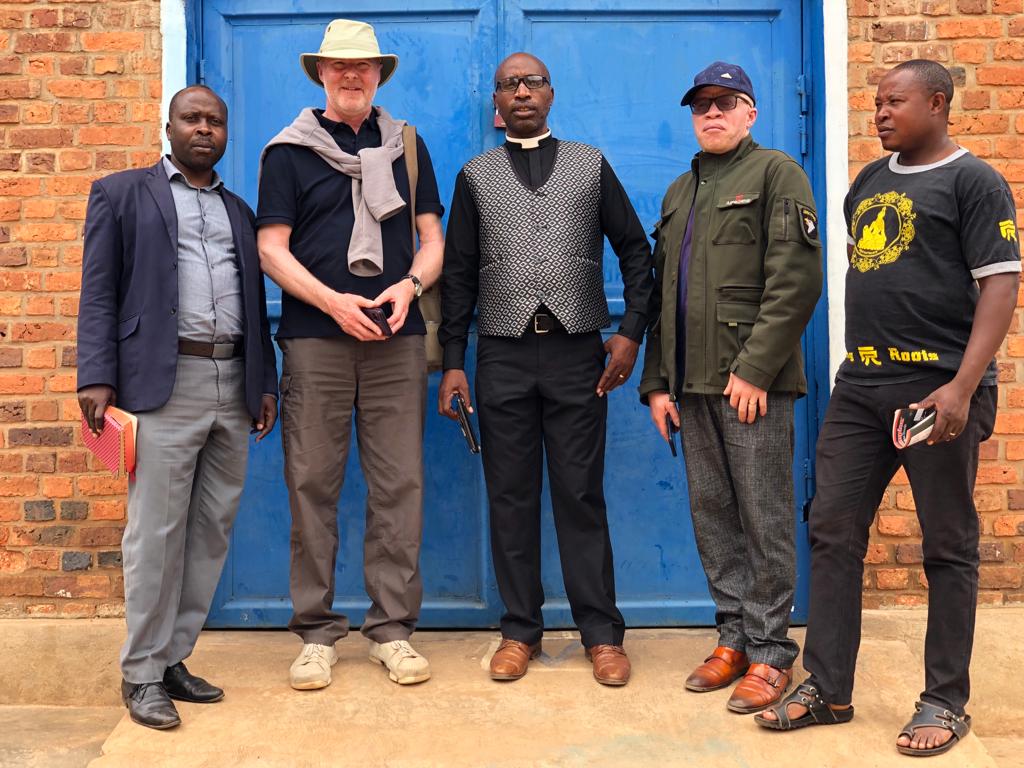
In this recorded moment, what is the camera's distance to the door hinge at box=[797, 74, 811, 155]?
167 inches

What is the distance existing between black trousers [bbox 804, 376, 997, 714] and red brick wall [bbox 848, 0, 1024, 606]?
110cm

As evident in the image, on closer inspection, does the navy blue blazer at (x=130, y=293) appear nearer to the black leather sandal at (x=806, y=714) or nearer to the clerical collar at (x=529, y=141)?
the clerical collar at (x=529, y=141)

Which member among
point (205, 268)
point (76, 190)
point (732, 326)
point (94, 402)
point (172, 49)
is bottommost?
point (94, 402)

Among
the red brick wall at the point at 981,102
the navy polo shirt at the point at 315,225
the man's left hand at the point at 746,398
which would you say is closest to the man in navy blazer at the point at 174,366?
the navy polo shirt at the point at 315,225

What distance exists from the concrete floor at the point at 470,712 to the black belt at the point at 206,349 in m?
1.13

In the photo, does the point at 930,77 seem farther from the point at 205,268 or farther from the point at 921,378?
the point at 205,268

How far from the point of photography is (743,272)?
3.36m

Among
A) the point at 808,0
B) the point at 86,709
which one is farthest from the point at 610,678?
the point at 808,0

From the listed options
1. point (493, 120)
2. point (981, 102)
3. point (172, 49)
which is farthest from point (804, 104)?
point (172, 49)

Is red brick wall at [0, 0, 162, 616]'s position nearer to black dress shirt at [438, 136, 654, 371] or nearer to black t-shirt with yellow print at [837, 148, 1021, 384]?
black dress shirt at [438, 136, 654, 371]

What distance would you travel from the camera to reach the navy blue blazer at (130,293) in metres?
3.23

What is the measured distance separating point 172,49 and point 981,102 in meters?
3.19

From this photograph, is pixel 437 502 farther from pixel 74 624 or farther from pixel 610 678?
pixel 74 624

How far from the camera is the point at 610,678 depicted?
3514 millimetres
